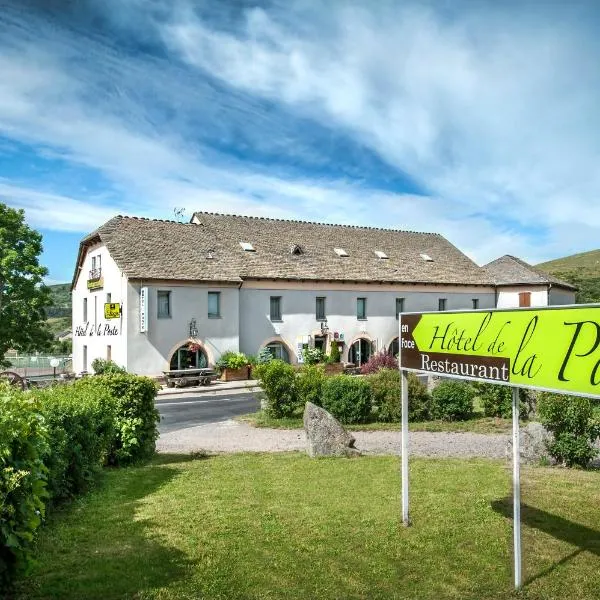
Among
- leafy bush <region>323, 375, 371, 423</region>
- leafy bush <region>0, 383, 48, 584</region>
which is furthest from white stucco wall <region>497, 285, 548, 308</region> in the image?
leafy bush <region>0, 383, 48, 584</region>

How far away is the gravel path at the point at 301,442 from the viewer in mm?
13594

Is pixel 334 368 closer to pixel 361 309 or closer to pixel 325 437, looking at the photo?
pixel 361 309

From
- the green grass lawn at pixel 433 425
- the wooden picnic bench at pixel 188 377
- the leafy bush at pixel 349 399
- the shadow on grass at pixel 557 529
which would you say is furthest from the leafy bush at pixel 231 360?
the shadow on grass at pixel 557 529

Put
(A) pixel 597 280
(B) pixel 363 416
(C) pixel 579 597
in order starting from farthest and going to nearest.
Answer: (A) pixel 597 280 < (B) pixel 363 416 < (C) pixel 579 597

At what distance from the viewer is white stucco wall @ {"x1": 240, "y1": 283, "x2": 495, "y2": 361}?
34219mm

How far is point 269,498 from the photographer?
8.50m

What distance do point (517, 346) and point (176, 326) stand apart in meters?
27.3

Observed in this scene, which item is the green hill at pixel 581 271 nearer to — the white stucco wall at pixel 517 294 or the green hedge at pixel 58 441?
the white stucco wall at pixel 517 294

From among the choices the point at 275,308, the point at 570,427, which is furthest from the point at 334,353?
the point at 570,427

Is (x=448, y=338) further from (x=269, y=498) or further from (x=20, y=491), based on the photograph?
(x=20, y=491)

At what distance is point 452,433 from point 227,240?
23.7 meters

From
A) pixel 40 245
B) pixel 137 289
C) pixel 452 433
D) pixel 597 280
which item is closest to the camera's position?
pixel 452 433

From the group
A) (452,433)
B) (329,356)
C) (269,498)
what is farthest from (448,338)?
(329,356)

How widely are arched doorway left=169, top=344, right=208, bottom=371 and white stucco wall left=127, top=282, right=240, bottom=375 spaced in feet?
1.27
